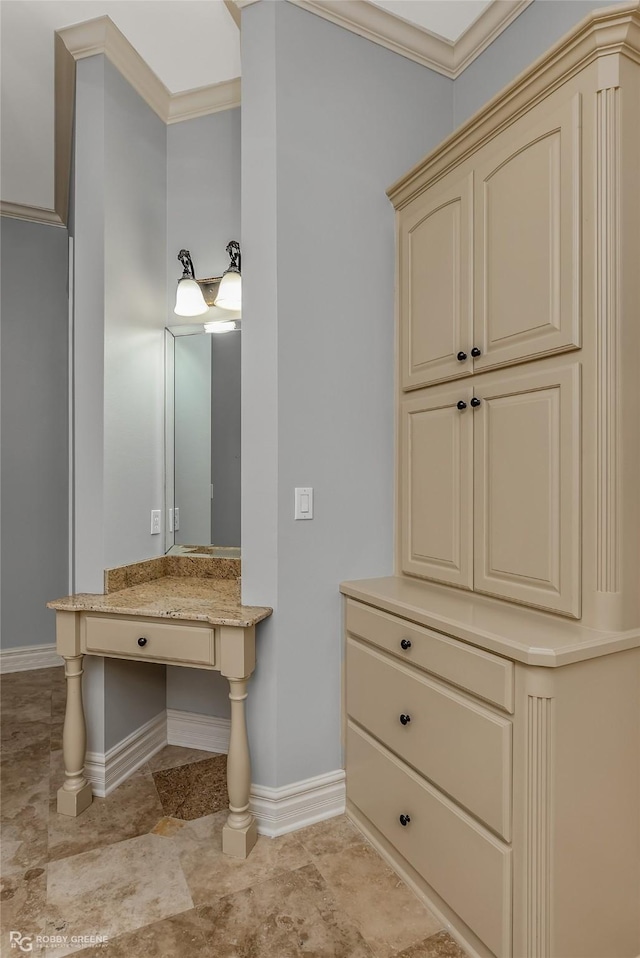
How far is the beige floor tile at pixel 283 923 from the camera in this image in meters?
1.37

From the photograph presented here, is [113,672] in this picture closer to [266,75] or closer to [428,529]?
[428,529]

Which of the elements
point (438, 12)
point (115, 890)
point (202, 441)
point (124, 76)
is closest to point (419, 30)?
point (438, 12)

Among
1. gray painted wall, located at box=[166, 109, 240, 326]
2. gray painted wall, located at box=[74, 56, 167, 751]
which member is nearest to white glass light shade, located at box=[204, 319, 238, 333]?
gray painted wall, located at box=[166, 109, 240, 326]

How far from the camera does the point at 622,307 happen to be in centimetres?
128

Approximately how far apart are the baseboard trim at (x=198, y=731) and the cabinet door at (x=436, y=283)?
1711 mm

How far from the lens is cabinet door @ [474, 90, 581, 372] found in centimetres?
135

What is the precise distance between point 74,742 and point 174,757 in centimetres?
56

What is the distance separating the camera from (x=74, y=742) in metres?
1.95

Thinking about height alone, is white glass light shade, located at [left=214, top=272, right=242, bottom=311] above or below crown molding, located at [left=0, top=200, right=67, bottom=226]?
below

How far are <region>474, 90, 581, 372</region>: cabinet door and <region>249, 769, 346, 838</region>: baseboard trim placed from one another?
5.11ft

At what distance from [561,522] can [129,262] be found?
1.99m

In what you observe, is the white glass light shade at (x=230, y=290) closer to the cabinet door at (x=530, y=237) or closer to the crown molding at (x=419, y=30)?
the crown molding at (x=419, y=30)

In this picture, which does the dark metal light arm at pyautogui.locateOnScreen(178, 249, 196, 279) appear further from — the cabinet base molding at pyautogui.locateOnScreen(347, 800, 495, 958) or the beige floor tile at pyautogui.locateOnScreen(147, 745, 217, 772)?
the cabinet base molding at pyautogui.locateOnScreen(347, 800, 495, 958)

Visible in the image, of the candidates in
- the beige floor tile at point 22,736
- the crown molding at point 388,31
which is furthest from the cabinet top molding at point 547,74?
the beige floor tile at point 22,736
